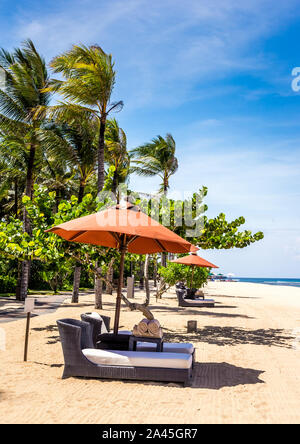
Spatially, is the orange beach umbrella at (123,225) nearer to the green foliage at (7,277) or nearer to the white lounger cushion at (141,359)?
the white lounger cushion at (141,359)

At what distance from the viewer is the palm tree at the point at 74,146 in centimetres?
1908

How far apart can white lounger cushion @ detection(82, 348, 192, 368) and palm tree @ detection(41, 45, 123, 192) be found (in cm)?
1173

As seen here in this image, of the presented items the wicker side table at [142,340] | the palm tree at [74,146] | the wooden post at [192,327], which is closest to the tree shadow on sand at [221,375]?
the wicker side table at [142,340]

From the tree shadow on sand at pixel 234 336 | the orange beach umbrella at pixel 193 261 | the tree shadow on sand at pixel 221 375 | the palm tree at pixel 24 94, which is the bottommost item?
the tree shadow on sand at pixel 234 336

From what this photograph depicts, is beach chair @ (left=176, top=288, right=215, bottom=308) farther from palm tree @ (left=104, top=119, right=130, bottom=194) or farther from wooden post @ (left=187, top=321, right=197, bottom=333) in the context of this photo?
wooden post @ (left=187, top=321, right=197, bottom=333)

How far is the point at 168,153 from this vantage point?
28.1 metres

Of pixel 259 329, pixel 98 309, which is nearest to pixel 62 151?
pixel 98 309

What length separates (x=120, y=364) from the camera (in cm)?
623

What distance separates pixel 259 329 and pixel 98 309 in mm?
6783

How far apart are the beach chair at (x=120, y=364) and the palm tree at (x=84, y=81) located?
11.5 metres

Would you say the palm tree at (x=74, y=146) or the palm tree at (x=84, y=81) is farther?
the palm tree at (x=74, y=146)

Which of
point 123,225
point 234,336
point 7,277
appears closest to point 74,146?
point 7,277
